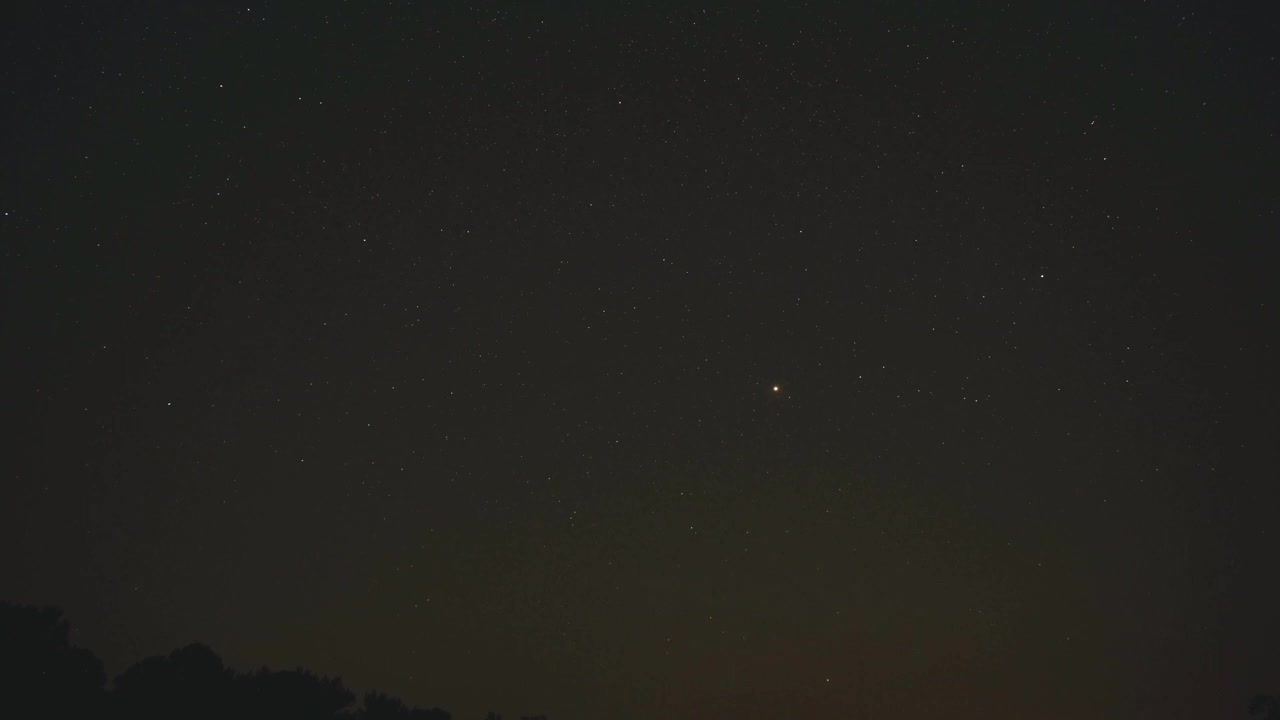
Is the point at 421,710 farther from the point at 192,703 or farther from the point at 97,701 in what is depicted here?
the point at 97,701

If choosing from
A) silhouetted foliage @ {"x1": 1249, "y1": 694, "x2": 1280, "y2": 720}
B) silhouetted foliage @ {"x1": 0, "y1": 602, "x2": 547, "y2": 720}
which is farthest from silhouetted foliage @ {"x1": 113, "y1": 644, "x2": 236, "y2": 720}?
silhouetted foliage @ {"x1": 1249, "y1": 694, "x2": 1280, "y2": 720}

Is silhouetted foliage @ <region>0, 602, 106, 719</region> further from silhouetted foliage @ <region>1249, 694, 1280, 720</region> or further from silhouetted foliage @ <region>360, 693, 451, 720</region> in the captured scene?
silhouetted foliage @ <region>1249, 694, 1280, 720</region>

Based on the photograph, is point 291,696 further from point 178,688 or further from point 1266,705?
point 1266,705

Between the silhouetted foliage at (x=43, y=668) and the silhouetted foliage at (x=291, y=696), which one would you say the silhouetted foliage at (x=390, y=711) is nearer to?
the silhouetted foliage at (x=291, y=696)

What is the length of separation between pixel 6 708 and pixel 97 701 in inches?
46.1

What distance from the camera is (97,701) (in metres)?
15.3

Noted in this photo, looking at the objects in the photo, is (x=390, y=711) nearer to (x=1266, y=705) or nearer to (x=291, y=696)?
(x=291, y=696)

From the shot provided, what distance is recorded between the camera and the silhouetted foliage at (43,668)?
1489 centimetres

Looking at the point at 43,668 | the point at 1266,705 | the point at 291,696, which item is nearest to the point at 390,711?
the point at 291,696

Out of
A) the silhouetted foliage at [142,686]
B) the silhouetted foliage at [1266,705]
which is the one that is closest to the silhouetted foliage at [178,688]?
the silhouetted foliage at [142,686]

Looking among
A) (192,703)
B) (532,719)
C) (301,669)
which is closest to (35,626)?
(192,703)

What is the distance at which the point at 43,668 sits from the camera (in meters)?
15.5

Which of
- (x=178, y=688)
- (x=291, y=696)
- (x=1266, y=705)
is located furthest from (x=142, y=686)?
(x=1266, y=705)

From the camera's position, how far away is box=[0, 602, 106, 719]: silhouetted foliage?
14.9 m
